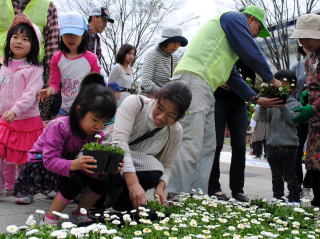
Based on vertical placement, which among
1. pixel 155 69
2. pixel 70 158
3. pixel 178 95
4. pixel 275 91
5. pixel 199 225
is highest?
pixel 155 69

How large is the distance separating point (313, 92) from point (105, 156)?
2262 mm

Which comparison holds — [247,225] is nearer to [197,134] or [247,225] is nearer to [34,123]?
[197,134]

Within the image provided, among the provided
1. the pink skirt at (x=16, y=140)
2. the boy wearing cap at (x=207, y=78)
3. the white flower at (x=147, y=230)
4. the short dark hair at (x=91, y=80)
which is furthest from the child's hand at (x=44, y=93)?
the white flower at (x=147, y=230)

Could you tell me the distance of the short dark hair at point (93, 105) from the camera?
8.96 feet

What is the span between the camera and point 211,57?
3992mm

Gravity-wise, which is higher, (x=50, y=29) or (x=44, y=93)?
(x=50, y=29)

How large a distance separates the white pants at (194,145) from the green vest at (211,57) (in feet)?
0.25

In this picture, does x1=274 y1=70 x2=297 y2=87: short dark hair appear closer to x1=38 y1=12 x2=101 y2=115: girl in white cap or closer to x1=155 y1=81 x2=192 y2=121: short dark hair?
x1=38 y1=12 x2=101 y2=115: girl in white cap

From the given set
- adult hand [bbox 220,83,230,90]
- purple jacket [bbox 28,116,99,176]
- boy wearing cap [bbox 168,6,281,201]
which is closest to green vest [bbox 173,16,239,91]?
boy wearing cap [bbox 168,6,281,201]

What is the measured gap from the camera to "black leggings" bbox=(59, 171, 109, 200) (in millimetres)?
2691

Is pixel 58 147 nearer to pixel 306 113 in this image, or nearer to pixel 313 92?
pixel 306 113

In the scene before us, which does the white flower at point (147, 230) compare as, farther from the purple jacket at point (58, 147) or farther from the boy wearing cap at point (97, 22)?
the boy wearing cap at point (97, 22)

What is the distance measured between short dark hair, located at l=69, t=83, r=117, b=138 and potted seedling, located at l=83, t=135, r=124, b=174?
24 cm

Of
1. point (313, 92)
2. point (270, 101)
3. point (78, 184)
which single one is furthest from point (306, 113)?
point (78, 184)
